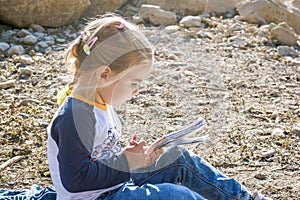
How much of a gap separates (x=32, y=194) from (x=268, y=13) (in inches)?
194

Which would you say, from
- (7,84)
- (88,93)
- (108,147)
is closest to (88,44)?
(88,93)

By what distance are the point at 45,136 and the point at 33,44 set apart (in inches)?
91.0

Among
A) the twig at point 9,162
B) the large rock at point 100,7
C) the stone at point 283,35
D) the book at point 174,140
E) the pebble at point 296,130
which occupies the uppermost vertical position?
the book at point 174,140

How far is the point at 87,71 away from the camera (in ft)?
8.38

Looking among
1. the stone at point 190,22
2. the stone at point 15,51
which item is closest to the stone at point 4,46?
the stone at point 15,51

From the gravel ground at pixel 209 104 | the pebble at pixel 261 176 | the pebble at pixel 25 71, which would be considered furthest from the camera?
the pebble at pixel 25 71

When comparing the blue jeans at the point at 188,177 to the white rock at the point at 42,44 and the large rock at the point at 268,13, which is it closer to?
the white rock at the point at 42,44

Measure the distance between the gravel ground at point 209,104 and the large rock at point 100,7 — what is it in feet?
2.91

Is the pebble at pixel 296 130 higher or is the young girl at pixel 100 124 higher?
the young girl at pixel 100 124

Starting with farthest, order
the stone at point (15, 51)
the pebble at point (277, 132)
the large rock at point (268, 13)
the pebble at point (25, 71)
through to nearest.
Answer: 1. the large rock at point (268, 13)
2. the stone at point (15, 51)
3. the pebble at point (25, 71)
4. the pebble at point (277, 132)

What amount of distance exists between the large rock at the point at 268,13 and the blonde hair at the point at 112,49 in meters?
5.08

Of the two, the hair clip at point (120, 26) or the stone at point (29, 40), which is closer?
the hair clip at point (120, 26)

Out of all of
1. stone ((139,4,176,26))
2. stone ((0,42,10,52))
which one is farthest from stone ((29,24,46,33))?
stone ((139,4,176,26))

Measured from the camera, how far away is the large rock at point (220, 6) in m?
7.86
